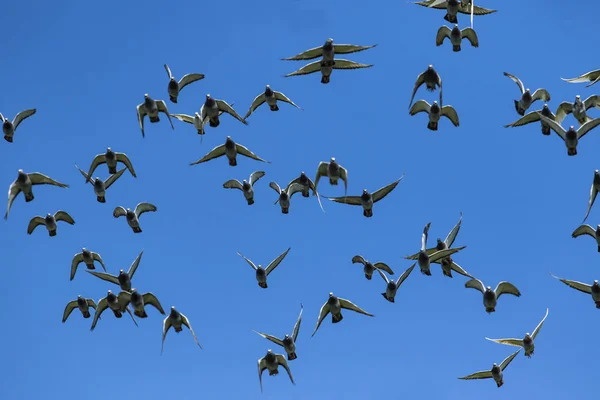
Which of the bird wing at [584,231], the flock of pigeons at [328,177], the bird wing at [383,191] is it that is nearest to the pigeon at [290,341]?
the flock of pigeons at [328,177]

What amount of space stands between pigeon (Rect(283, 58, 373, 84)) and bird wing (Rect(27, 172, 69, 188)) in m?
8.73

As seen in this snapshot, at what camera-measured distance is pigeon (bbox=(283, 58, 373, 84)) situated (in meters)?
31.4

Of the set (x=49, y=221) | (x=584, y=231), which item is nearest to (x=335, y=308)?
(x=584, y=231)

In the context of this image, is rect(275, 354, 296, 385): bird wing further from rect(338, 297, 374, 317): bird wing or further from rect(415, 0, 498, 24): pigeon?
rect(415, 0, 498, 24): pigeon

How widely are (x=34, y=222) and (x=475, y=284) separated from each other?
15.6 metres

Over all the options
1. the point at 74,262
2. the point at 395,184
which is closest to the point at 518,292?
the point at 395,184

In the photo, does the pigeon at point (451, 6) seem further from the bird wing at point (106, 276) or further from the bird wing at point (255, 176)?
the bird wing at point (106, 276)

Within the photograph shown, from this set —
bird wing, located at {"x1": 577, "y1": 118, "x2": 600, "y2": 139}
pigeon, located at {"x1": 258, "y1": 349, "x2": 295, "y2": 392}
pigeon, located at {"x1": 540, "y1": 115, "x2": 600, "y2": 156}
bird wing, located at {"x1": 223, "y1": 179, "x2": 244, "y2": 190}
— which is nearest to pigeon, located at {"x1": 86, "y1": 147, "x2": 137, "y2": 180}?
bird wing, located at {"x1": 223, "y1": 179, "x2": 244, "y2": 190}

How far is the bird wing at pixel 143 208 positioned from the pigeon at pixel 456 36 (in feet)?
37.7

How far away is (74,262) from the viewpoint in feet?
117

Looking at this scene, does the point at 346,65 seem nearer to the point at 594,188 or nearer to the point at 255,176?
the point at 255,176

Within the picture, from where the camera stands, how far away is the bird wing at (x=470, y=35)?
34.2 metres

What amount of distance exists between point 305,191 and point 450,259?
17.6ft

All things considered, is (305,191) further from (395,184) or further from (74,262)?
(74,262)
